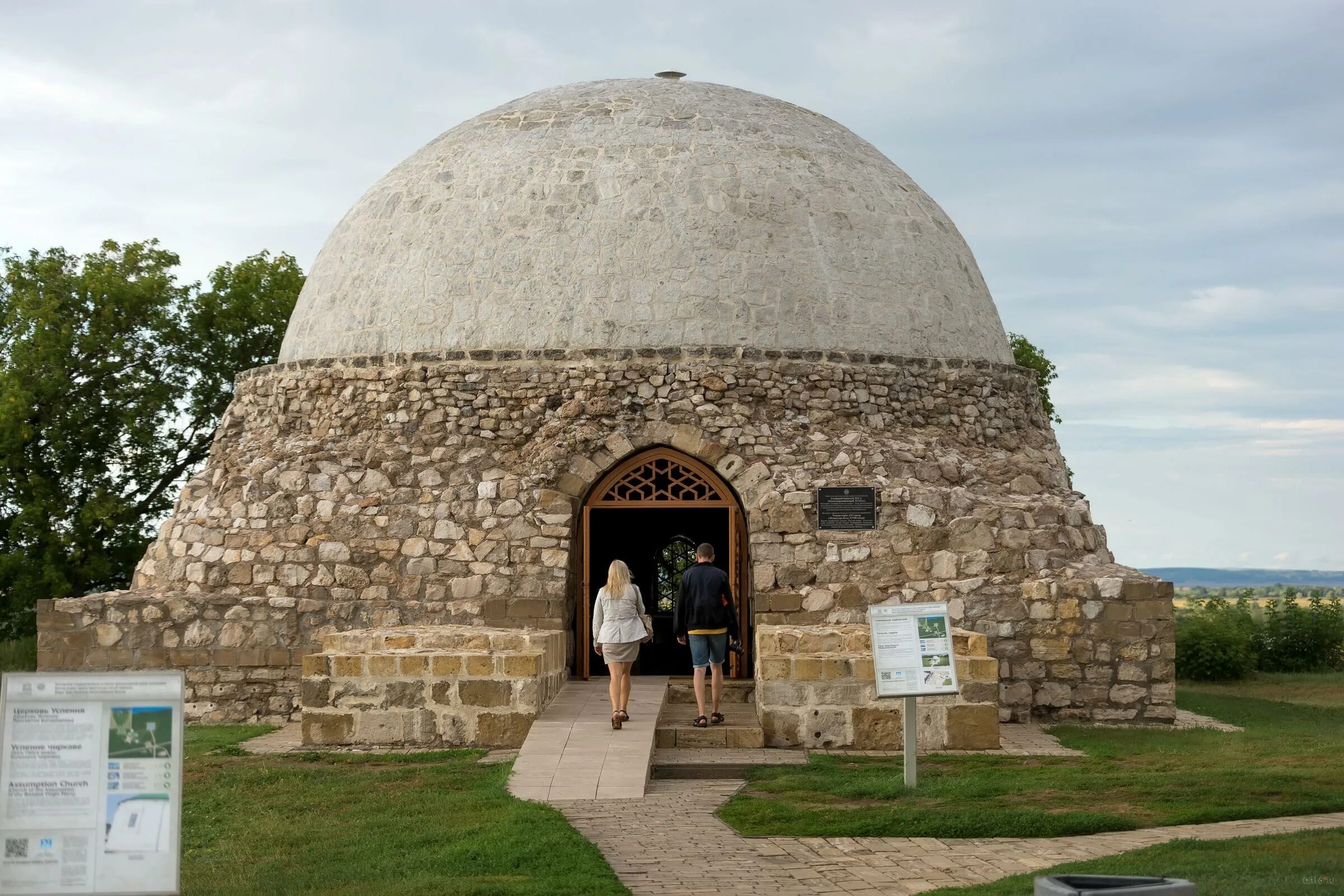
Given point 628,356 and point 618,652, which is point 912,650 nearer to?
point 618,652

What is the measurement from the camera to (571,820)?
830 cm

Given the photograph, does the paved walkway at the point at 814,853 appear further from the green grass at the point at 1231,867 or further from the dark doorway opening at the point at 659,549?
the dark doorway opening at the point at 659,549

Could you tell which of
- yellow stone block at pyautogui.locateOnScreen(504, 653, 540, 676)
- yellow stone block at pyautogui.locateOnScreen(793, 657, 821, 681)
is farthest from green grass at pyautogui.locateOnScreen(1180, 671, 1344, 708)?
yellow stone block at pyautogui.locateOnScreen(504, 653, 540, 676)

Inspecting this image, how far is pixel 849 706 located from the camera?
36.2 feet

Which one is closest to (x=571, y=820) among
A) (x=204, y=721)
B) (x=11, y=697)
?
(x=11, y=697)

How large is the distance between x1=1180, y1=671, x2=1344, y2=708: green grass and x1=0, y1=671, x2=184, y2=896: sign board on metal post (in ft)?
46.6

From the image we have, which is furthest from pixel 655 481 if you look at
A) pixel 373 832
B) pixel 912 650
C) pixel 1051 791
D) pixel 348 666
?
pixel 373 832

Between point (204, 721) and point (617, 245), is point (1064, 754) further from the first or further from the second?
point (204, 721)

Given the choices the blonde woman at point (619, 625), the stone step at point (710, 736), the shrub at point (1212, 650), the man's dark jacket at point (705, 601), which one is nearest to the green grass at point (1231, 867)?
the stone step at point (710, 736)

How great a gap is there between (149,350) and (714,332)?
11.4m

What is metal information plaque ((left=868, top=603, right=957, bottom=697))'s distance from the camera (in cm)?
930

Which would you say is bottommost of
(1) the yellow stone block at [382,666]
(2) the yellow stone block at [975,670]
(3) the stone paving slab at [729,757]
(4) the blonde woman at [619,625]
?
(3) the stone paving slab at [729,757]

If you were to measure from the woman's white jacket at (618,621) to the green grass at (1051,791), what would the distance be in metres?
1.65

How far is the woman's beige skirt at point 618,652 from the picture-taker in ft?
36.2
